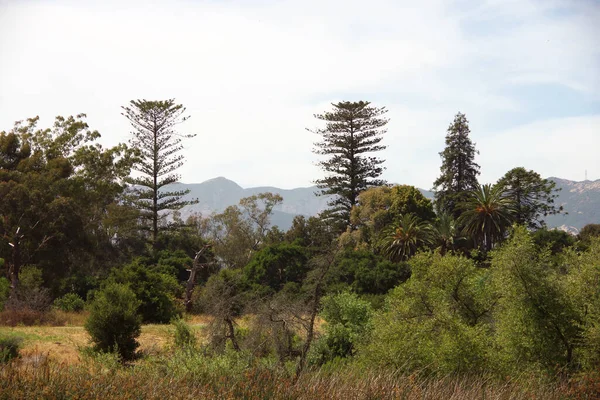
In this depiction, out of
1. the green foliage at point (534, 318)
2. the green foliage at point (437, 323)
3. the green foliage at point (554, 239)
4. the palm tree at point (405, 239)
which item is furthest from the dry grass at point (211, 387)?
the green foliage at point (554, 239)

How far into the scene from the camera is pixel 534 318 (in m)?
10.1

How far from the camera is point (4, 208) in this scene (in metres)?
24.0

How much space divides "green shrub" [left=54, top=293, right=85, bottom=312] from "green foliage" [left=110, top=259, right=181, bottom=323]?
2.37 m

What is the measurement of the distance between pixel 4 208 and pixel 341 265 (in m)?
16.2

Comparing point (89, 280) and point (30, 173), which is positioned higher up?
point (30, 173)

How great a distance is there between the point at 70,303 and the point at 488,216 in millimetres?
23048

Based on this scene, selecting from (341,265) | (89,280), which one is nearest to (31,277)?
(89,280)

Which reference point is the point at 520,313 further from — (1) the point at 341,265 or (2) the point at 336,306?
(1) the point at 341,265

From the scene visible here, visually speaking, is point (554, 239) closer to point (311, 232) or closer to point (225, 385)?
point (311, 232)

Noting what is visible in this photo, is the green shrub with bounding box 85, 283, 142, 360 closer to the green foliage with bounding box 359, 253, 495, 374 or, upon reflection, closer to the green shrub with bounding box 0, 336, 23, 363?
the green shrub with bounding box 0, 336, 23, 363

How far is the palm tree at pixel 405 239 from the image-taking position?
28.4 metres

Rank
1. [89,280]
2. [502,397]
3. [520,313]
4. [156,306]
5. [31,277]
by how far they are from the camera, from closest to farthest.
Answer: [502,397]
[520,313]
[156,306]
[31,277]
[89,280]

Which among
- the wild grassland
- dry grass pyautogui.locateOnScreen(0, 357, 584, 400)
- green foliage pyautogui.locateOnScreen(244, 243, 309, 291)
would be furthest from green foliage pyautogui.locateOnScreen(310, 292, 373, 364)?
green foliage pyautogui.locateOnScreen(244, 243, 309, 291)

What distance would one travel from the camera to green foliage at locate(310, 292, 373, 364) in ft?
45.0
